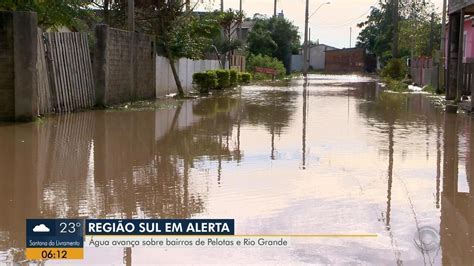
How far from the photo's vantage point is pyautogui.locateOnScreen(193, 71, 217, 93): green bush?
28587 mm

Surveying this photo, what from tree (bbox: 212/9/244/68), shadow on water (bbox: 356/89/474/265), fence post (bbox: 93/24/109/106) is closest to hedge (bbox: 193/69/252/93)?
tree (bbox: 212/9/244/68)

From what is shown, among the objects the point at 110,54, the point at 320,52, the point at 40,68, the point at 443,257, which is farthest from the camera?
the point at 320,52

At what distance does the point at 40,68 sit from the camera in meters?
15.1

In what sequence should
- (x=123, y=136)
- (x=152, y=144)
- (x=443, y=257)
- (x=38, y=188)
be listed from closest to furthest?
1. (x=443, y=257)
2. (x=38, y=188)
3. (x=152, y=144)
4. (x=123, y=136)

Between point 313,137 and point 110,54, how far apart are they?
8.36 m

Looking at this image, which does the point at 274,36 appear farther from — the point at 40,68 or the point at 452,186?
the point at 452,186

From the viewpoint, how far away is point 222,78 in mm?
32312

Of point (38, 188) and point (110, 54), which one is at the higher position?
point (110, 54)

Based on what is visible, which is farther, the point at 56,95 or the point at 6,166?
the point at 56,95

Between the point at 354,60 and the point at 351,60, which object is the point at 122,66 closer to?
the point at 351,60

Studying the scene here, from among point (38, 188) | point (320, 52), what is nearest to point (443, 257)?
point (38, 188)

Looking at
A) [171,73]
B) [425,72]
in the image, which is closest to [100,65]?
[171,73]

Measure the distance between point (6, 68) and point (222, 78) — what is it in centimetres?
1853

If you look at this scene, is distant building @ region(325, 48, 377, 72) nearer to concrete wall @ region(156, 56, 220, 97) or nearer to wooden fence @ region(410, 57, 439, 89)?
wooden fence @ region(410, 57, 439, 89)
